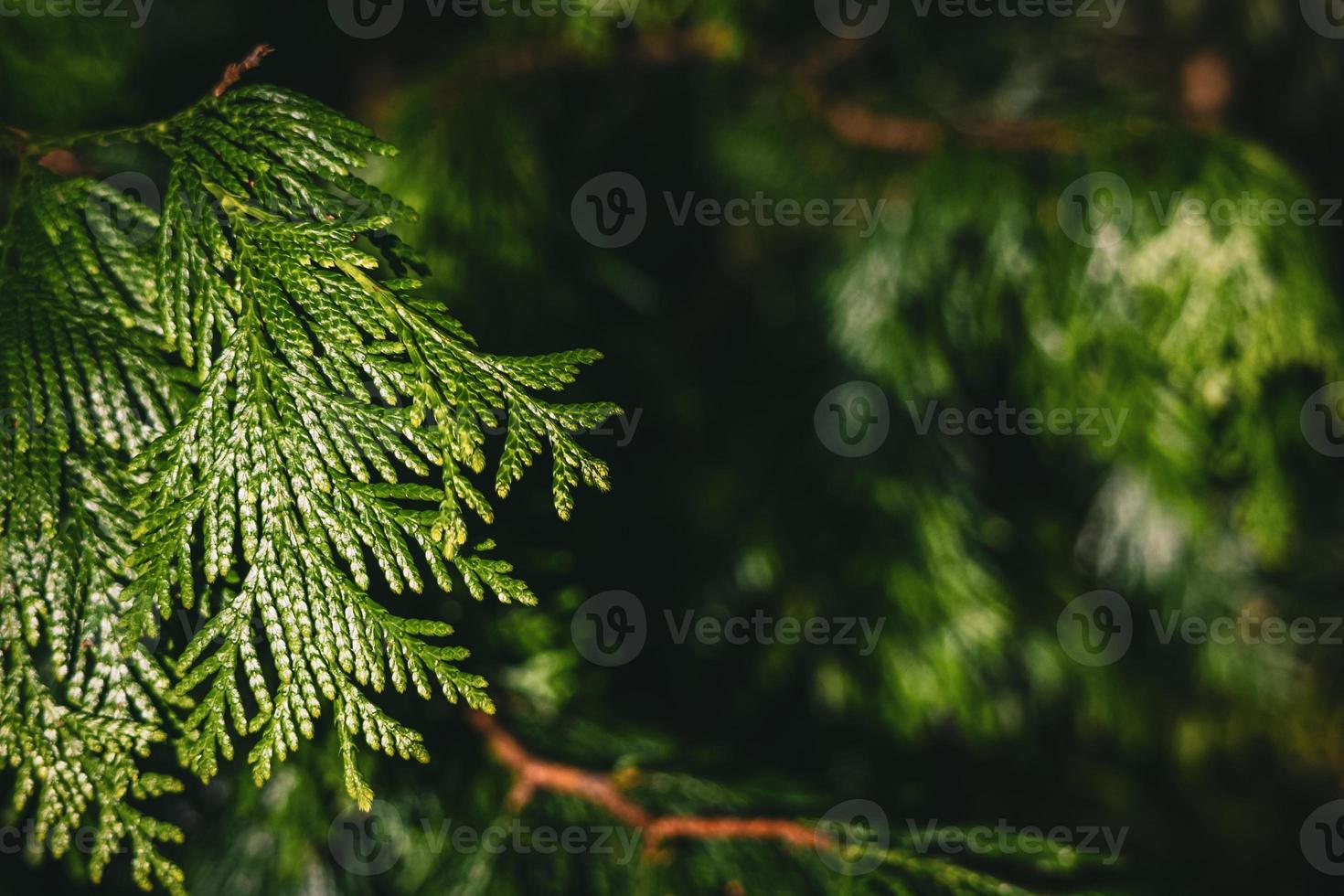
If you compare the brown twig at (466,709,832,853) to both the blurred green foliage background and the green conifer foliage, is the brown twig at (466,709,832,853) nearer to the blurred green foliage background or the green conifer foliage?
the blurred green foliage background

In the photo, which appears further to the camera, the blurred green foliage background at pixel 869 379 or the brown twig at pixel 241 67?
the blurred green foliage background at pixel 869 379

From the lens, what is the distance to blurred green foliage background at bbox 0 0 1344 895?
4.23ft

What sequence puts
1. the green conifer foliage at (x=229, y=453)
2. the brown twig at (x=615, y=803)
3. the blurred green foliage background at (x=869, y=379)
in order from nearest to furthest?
the green conifer foliage at (x=229, y=453) < the brown twig at (x=615, y=803) < the blurred green foliage background at (x=869, y=379)

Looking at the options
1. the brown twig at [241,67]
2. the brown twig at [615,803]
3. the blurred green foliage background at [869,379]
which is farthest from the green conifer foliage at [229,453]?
the brown twig at [615,803]

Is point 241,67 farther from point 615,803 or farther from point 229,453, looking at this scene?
point 615,803

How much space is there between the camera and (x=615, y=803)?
1.18 metres

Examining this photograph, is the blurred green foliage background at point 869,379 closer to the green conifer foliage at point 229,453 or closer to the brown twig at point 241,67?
the green conifer foliage at point 229,453

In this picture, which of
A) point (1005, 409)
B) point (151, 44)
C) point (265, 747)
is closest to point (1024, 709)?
point (1005, 409)

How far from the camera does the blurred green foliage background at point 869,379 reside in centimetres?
129

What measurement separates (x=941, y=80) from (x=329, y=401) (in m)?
2.09

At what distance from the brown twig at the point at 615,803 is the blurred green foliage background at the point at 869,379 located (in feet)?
0.09

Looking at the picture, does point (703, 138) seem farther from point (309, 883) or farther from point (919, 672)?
point (309, 883)

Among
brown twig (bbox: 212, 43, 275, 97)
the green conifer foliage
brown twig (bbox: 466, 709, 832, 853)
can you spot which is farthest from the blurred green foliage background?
brown twig (bbox: 212, 43, 275, 97)

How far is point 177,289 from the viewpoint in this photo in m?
0.68
